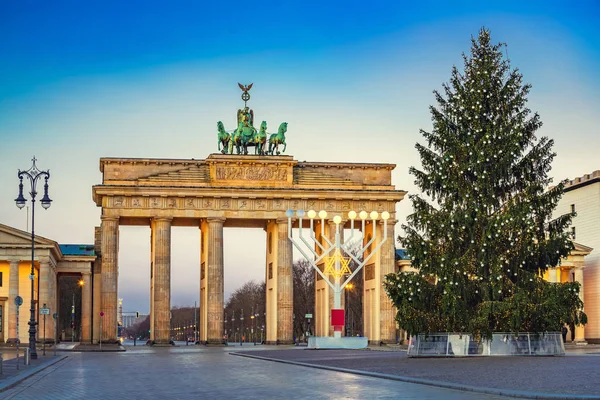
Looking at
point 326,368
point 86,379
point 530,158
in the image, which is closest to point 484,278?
point 530,158

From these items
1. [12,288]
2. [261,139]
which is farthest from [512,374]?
[261,139]

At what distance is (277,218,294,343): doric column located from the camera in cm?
9181

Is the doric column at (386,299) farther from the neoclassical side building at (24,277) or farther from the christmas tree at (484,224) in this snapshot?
the christmas tree at (484,224)

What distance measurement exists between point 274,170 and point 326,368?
2199 inches

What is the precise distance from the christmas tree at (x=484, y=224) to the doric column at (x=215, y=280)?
4399 cm

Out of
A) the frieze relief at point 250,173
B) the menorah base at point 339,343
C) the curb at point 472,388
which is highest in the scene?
the frieze relief at point 250,173

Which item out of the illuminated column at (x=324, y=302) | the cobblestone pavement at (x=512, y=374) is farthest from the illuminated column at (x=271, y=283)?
the cobblestone pavement at (x=512, y=374)

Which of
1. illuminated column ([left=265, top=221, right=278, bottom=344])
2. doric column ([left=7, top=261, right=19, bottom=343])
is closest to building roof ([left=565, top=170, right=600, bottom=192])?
illuminated column ([left=265, top=221, right=278, bottom=344])

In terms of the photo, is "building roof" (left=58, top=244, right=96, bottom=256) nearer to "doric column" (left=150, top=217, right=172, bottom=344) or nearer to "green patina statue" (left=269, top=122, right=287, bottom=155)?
"doric column" (left=150, top=217, right=172, bottom=344)

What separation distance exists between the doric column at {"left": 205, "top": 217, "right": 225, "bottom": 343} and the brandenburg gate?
0.09m

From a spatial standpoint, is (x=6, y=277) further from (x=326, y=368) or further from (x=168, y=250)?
(x=326, y=368)

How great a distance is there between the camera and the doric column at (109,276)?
Answer: 8925cm

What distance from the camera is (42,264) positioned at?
84.9 meters

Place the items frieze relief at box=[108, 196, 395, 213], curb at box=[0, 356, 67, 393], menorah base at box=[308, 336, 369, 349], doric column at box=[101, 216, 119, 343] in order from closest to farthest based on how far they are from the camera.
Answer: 1. curb at box=[0, 356, 67, 393]
2. menorah base at box=[308, 336, 369, 349]
3. doric column at box=[101, 216, 119, 343]
4. frieze relief at box=[108, 196, 395, 213]
